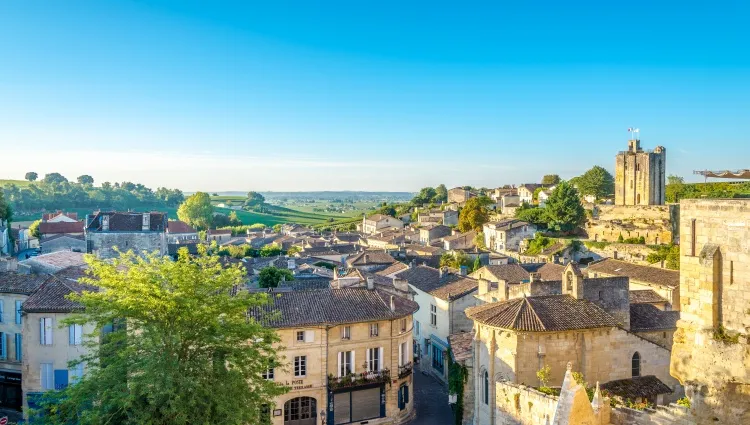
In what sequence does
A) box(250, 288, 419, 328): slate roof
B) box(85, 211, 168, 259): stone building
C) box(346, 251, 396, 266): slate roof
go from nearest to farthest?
box(250, 288, 419, 328): slate roof, box(85, 211, 168, 259): stone building, box(346, 251, 396, 266): slate roof

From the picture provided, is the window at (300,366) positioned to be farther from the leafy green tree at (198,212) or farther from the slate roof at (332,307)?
the leafy green tree at (198,212)

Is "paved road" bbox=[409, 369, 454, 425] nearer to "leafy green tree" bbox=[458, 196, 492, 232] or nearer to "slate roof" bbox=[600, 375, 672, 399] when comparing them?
"slate roof" bbox=[600, 375, 672, 399]

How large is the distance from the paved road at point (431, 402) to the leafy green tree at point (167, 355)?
554 inches

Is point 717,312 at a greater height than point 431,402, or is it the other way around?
point 717,312

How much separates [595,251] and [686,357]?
58390 mm

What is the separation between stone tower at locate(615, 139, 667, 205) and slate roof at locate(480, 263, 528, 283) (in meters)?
48.4

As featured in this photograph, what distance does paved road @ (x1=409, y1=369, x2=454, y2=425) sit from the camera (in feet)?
99.7

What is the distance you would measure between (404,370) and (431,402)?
360cm

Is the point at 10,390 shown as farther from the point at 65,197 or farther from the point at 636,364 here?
the point at 65,197

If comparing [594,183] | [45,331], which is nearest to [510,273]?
[45,331]

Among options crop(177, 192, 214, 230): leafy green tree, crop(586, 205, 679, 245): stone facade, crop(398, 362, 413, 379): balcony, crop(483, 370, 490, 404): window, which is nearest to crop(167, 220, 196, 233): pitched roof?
crop(177, 192, 214, 230): leafy green tree

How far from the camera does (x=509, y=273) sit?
44.4 meters

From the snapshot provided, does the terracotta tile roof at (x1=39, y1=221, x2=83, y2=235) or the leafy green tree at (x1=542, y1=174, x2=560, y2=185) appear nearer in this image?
the terracotta tile roof at (x1=39, y1=221, x2=83, y2=235)

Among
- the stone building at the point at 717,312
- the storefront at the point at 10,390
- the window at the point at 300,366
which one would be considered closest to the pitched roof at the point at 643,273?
the window at the point at 300,366
